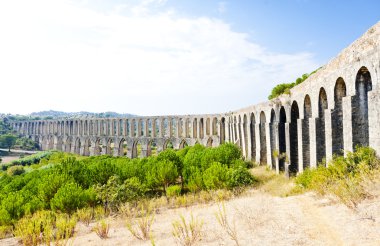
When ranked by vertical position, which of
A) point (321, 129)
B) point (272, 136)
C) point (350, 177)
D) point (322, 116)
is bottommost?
point (350, 177)

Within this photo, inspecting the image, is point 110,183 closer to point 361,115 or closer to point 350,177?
point 350,177

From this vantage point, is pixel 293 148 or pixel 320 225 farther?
pixel 293 148

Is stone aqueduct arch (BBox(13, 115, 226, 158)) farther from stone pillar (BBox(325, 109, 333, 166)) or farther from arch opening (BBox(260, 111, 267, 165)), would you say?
stone pillar (BBox(325, 109, 333, 166))

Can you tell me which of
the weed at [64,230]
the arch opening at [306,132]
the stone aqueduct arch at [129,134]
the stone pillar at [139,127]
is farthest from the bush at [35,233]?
the stone pillar at [139,127]

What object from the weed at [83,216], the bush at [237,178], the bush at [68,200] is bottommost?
the weed at [83,216]

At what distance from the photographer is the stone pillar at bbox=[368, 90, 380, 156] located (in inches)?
335

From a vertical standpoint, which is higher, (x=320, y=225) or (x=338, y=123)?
(x=338, y=123)

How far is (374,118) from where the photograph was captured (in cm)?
870

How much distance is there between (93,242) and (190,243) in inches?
158

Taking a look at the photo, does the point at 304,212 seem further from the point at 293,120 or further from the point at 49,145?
the point at 49,145

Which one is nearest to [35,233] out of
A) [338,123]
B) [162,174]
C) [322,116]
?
[162,174]

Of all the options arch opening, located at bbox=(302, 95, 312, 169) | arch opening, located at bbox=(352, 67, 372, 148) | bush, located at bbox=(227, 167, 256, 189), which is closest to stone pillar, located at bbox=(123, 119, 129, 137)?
bush, located at bbox=(227, 167, 256, 189)

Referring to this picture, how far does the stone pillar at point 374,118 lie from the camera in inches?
335

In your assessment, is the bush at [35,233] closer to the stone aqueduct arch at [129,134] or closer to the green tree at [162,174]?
the green tree at [162,174]
